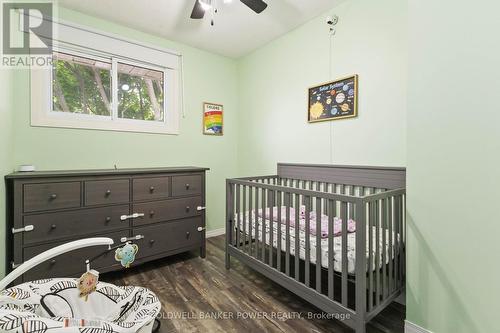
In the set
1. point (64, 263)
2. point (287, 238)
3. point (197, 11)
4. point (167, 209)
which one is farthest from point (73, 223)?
point (197, 11)

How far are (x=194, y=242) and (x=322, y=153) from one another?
1665 millimetres

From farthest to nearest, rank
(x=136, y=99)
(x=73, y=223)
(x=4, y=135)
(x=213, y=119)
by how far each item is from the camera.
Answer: (x=213, y=119) < (x=136, y=99) < (x=73, y=223) < (x=4, y=135)

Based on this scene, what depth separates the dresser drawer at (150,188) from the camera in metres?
2.31

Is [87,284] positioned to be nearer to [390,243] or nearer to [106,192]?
[106,192]

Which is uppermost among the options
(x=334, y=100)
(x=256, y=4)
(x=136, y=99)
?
(x=256, y=4)

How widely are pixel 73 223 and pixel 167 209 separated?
773mm

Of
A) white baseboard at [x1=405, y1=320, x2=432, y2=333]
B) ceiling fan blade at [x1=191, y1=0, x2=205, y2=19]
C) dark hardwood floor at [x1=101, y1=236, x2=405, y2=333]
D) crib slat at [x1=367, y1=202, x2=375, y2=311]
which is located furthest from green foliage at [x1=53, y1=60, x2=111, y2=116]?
white baseboard at [x1=405, y1=320, x2=432, y2=333]

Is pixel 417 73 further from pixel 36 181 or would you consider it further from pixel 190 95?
pixel 36 181

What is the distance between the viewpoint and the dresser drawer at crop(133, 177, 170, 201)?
231 cm

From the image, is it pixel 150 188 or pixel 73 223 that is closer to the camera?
pixel 73 223

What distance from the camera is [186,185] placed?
260 cm

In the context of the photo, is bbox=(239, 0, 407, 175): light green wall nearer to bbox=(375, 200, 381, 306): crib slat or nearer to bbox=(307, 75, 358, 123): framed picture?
bbox=(307, 75, 358, 123): framed picture

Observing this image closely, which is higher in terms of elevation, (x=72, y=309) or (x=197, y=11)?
(x=197, y=11)

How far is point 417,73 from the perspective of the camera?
1.48 meters
